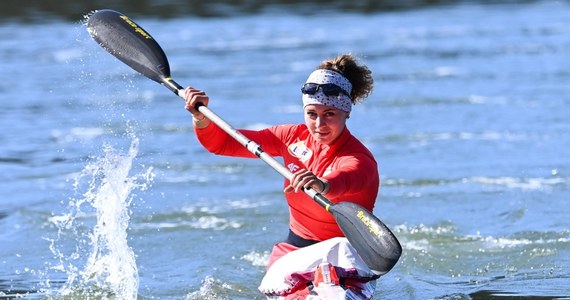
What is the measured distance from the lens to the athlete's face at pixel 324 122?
20.5ft

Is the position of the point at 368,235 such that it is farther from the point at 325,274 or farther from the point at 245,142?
the point at 245,142

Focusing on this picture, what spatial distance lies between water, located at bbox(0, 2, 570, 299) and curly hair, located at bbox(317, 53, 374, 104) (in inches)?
57.4

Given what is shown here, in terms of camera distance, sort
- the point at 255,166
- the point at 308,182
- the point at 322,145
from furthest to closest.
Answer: the point at 255,166, the point at 322,145, the point at 308,182

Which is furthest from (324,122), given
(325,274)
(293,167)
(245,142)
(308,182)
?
(325,274)

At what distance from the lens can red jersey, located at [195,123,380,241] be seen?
239 inches

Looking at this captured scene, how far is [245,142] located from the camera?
21.1 ft

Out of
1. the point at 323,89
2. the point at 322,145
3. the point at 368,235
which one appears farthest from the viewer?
the point at 322,145

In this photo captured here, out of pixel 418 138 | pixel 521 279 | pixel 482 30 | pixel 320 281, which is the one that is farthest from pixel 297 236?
pixel 482 30

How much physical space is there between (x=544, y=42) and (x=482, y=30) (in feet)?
8.21

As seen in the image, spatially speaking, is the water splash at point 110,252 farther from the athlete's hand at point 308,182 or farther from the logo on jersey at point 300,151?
the athlete's hand at point 308,182

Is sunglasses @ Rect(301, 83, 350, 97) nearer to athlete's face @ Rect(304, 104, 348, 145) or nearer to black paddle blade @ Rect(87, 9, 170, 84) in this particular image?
athlete's face @ Rect(304, 104, 348, 145)

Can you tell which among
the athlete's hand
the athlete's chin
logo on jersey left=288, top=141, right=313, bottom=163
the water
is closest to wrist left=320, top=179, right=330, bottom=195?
the athlete's hand

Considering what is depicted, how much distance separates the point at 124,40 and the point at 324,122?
2.04 m

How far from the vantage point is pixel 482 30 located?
22.1 m
